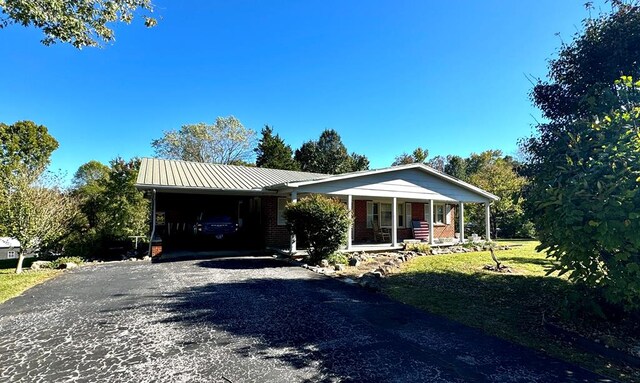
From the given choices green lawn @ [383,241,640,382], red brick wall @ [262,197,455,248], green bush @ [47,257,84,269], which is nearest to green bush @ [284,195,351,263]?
green lawn @ [383,241,640,382]

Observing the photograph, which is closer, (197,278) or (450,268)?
(197,278)

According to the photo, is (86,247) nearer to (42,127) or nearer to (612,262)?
(612,262)

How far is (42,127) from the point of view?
28.4 meters

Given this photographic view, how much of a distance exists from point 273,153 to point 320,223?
29307mm

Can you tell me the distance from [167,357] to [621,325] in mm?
6369

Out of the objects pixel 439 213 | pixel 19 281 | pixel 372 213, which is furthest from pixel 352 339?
pixel 439 213

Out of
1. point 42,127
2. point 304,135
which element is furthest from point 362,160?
point 42,127

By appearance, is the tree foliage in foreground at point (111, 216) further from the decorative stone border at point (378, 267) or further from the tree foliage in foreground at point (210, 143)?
the tree foliage in foreground at point (210, 143)

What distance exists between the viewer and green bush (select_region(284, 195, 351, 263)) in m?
10.3

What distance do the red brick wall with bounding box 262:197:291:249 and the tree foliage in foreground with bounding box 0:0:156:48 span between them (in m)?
7.88

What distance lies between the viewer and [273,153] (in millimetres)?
38406

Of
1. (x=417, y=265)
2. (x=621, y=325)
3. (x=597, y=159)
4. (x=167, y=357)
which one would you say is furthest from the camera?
(x=417, y=265)

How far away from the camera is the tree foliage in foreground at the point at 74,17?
23.3ft

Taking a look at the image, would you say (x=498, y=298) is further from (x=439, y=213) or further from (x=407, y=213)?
(x=439, y=213)
